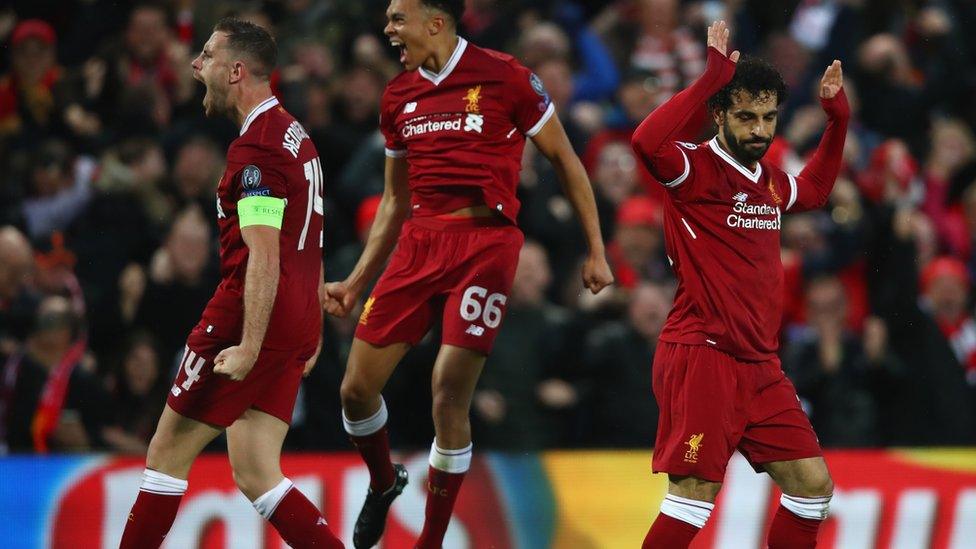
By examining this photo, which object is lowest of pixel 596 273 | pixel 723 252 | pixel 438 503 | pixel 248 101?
pixel 438 503

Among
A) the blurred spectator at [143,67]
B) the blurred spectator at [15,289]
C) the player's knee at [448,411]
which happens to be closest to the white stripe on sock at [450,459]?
the player's knee at [448,411]

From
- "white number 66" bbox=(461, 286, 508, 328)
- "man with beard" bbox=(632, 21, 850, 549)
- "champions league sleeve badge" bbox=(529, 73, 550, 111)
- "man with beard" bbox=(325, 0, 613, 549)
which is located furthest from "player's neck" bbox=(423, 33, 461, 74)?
"man with beard" bbox=(632, 21, 850, 549)

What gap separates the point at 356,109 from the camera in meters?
11.3

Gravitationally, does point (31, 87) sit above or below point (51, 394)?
above

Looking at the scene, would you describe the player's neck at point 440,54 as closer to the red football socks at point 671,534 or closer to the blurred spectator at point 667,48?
the red football socks at point 671,534

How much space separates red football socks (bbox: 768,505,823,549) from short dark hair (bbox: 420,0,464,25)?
8.42 feet

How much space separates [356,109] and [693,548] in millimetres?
4136

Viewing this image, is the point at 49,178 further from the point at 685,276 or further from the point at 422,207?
the point at 685,276

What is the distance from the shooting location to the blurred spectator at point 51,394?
9.26m

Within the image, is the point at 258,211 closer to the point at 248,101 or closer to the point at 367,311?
the point at 248,101

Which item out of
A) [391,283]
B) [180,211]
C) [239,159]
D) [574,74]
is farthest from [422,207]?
[574,74]

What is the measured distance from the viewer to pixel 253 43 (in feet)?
20.9

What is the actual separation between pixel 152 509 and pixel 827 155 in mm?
3261

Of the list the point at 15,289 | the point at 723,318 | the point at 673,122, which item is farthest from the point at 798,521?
the point at 15,289
